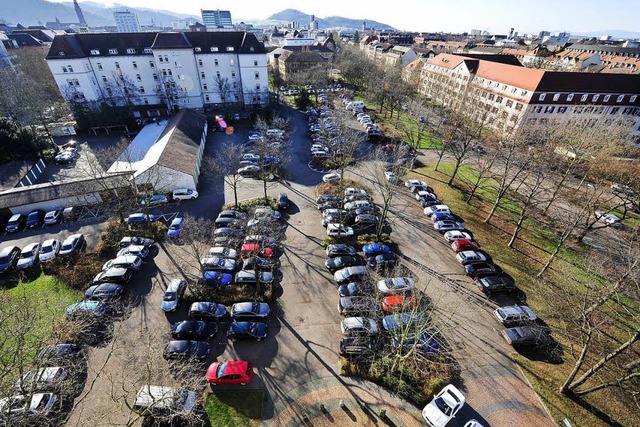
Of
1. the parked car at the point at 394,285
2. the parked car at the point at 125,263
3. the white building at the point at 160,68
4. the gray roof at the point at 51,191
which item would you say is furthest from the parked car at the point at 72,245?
the white building at the point at 160,68

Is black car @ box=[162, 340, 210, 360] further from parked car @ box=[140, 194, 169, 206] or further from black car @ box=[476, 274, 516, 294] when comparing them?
black car @ box=[476, 274, 516, 294]

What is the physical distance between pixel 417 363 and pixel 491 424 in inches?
217

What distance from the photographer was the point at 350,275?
29.5m

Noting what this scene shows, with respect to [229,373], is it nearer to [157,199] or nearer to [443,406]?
[443,406]

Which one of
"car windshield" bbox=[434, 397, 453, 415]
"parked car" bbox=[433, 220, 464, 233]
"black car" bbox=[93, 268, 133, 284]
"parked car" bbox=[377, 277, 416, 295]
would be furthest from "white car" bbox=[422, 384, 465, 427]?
"black car" bbox=[93, 268, 133, 284]

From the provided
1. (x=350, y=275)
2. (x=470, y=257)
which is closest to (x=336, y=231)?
(x=350, y=275)

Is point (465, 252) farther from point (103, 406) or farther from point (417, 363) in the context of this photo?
point (103, 406)

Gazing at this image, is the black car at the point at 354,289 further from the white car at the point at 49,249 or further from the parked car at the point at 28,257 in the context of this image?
the parked car at the point at 28,257

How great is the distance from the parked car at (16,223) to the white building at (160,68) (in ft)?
135

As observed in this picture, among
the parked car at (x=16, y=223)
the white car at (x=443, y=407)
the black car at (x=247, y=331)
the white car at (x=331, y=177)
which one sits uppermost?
the white car at (x=443, y=407)

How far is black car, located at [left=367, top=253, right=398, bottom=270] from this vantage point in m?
31.5

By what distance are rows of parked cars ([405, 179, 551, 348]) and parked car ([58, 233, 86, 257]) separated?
42.3 m

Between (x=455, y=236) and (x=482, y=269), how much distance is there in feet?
19.3

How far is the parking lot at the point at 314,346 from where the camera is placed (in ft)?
65.5
